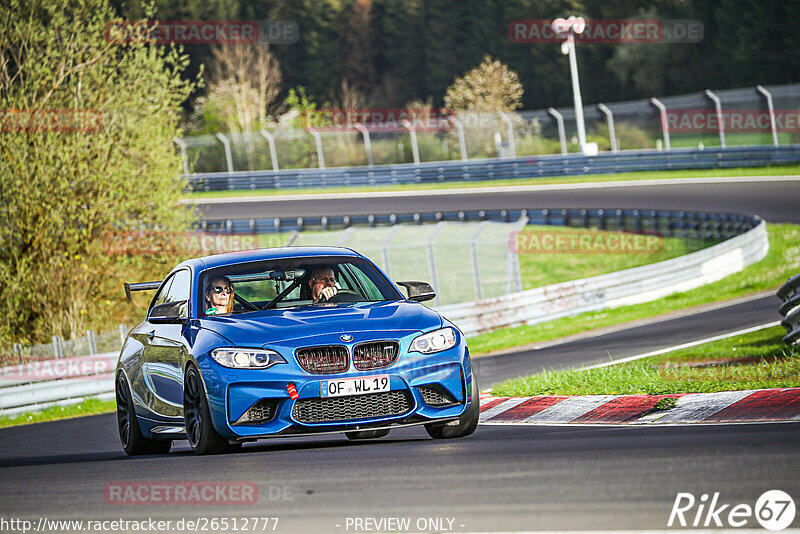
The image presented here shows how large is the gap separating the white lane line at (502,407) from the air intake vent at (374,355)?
2982 mm

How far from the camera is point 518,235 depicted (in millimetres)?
35875

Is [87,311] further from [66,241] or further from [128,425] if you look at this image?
[128,425]

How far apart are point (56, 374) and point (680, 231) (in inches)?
751

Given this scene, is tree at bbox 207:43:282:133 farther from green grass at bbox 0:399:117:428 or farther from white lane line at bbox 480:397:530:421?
white lane line at bbox 480:397:530:421

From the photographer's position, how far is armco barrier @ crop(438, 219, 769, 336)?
2336cm

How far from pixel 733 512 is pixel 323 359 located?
10.9ft

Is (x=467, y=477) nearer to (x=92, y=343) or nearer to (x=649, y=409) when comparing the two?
(x=649, y=409)

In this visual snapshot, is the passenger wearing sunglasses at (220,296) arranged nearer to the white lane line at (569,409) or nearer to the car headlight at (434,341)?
the car headlight at (434,341)

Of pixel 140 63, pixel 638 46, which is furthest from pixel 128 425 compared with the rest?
pixel 638 46

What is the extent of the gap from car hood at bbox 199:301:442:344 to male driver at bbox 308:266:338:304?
46 centimetres

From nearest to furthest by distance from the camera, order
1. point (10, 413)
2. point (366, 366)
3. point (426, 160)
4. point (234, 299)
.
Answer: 1. point (366, 366)
2. point (234, 299)
3. point (10, 413)
4. point (426, 160)

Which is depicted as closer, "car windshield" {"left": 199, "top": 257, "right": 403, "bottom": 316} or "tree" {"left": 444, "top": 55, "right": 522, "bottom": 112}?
"car windshield" {"left": 199, "top": 257, "right": 403, "bottom": 316}

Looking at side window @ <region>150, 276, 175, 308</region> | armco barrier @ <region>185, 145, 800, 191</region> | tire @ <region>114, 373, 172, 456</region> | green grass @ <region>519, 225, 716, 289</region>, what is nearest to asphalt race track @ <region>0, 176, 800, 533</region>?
tire @ <region>114, 373, 172, 456</region>

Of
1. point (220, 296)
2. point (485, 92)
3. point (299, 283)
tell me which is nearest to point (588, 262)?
point (299, 283)
